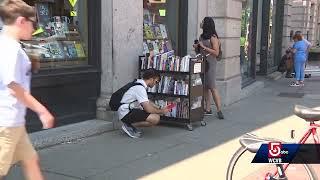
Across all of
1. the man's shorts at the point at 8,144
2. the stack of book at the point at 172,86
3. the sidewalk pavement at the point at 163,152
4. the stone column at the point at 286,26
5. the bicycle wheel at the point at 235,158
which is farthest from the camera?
the stone column at the point at 286,26

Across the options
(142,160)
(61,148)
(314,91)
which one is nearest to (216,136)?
(142,160)

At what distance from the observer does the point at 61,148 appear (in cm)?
669

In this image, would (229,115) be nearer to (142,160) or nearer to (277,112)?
(277,112)

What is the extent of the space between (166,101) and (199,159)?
198 centimetres

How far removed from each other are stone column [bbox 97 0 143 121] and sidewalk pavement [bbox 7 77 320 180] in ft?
2.39

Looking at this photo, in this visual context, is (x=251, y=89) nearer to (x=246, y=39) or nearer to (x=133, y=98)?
(x=246, y=39)

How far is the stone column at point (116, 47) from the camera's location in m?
7.93

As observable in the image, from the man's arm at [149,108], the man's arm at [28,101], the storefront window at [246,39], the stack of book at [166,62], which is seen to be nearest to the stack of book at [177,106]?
the stack of book at [166,62]

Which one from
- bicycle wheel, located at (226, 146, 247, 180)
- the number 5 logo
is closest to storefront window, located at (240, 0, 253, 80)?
bicycle wheel, located at (226, 146, 247, 180)

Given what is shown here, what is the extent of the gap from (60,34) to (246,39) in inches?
284

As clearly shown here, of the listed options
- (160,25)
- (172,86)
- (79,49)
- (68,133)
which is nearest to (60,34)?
(79,49)

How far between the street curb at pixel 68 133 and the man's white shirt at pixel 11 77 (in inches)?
111

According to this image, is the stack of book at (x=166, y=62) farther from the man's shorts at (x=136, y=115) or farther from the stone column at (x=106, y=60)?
the man's shorts at (x=136, y=115)

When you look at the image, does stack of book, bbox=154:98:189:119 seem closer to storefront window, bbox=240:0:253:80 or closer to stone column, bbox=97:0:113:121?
stone column, bbox=97:0:113:121
